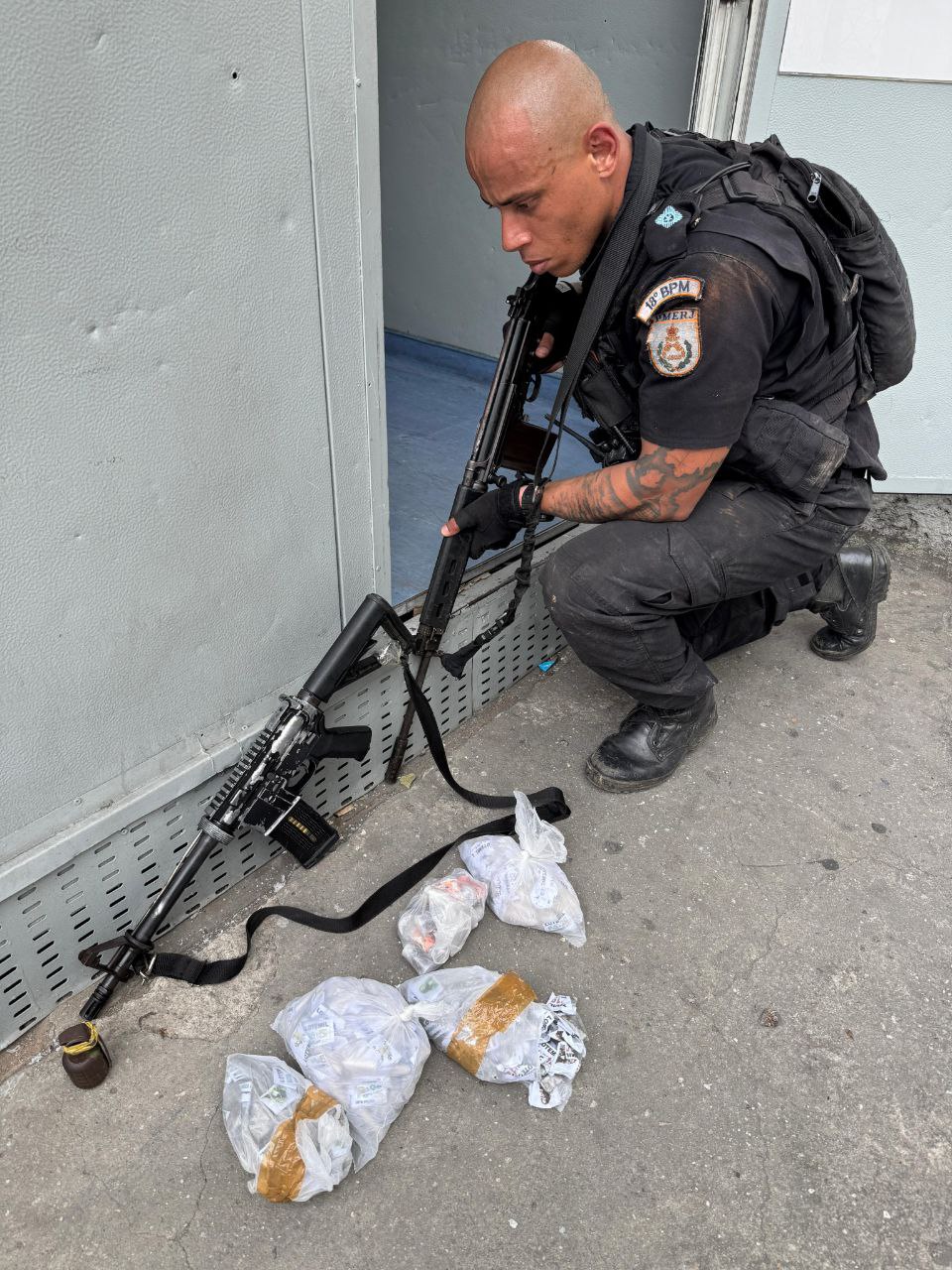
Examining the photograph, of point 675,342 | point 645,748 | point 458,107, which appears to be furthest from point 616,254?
point 458,107

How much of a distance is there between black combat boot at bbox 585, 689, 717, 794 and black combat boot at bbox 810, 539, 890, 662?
2.09ft

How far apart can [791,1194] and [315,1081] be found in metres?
0.86

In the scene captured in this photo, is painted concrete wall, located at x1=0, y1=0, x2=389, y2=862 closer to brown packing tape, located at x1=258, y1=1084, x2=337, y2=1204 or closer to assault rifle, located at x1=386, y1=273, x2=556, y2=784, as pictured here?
assault rifle, located at x1=386, y1=273, x2=556, y2=784

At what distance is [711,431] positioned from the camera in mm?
1870

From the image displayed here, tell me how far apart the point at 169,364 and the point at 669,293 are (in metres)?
0.97

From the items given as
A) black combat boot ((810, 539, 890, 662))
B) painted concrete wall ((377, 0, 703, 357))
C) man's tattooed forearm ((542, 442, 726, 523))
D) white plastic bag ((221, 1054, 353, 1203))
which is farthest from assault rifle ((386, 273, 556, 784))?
painted concrete wall ((377, 0, 703, 357))

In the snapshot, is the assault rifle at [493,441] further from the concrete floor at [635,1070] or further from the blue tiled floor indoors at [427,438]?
the concrete floor at [635,1070]

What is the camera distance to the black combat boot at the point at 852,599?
108 inches

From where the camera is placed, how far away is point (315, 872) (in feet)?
6.94

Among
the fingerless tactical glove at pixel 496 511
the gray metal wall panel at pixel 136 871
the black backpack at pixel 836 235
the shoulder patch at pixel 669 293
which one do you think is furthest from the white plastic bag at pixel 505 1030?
the black backpack at pixel 836 235

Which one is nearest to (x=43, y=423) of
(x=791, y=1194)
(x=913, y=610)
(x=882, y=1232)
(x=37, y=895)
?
(x=37, y=895)

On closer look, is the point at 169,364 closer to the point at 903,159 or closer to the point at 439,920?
the point at 439,920

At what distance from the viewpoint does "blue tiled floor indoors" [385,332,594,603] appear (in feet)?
9.02

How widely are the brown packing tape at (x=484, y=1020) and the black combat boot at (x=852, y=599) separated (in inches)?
63.7
